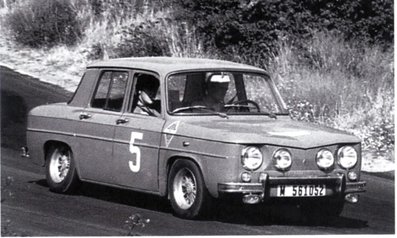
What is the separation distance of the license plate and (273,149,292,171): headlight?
0.16 m

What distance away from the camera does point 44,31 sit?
2302 centimetres

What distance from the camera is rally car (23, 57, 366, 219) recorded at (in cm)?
916

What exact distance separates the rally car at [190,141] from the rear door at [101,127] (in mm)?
12

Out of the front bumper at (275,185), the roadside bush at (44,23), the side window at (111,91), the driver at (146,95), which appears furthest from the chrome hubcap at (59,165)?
the roadside bush at (44,23)

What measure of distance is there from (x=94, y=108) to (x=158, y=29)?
450 inches

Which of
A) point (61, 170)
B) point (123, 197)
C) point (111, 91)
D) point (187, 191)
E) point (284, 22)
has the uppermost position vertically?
point (284, 22)

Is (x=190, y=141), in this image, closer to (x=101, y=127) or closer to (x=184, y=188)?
(x=184, y=188)

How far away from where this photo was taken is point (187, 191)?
31.2 ft

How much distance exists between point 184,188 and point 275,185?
2.75 ft

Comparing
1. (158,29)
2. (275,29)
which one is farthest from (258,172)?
(158,29)

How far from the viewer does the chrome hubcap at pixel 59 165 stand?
36.0ft

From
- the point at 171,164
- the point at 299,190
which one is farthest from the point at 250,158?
the point at 171,164

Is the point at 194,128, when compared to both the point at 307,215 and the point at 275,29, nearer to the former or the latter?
the point at 307,215

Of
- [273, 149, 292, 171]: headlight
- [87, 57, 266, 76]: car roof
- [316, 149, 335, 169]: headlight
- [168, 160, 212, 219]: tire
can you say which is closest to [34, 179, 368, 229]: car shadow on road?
[168, 160, 212, 219]: tire
